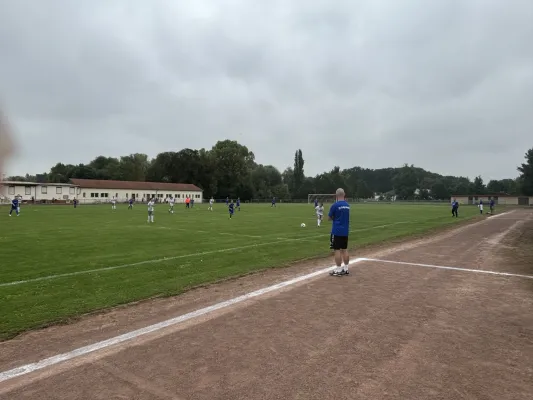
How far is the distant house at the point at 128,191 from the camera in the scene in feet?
256

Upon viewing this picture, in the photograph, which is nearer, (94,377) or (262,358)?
(94,377)

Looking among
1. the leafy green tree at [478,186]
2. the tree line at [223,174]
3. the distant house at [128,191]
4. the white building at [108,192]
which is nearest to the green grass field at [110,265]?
the white building at [108,192]

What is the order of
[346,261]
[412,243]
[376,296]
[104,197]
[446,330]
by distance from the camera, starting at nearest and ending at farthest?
1. [446,330]
2. [376,296]
3. [346,261]
4. [412,243]
5. [104,197]

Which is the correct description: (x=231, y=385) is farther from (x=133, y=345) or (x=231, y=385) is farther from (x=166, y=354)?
(x=133, y=345)

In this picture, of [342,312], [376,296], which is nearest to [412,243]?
[376,296]

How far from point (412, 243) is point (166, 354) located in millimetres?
14076

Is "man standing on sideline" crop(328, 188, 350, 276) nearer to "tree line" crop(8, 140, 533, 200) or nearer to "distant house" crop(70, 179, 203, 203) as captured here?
"distant house" crop(70, 179, 203, 203)

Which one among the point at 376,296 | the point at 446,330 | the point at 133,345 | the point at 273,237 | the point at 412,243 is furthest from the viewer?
the point at 273,237

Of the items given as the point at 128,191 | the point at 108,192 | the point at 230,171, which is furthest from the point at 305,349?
the point at 230,171

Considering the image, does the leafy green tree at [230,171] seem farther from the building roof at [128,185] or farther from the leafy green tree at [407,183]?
the leafy green tree at [407,183]

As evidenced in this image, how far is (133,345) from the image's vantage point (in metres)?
4.74

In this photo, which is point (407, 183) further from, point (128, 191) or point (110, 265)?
point (110, 265)

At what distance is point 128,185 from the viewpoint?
86.5m

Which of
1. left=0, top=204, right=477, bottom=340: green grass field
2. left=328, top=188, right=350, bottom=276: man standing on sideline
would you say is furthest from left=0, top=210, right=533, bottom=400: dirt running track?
left=328, top=188, right=350, bottom=276: man standing on sideline
